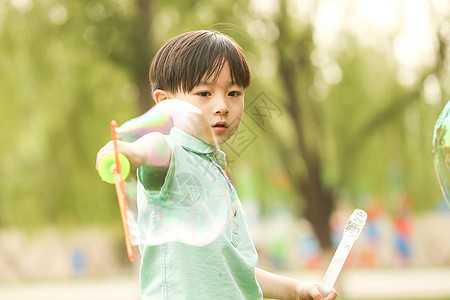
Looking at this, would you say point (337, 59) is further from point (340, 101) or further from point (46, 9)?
point (46, 9)

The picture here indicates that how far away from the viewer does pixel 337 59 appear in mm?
7914

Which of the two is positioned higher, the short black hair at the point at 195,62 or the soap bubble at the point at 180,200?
the short black hair at the point at 195,62

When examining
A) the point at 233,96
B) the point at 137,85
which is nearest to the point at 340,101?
the point at 137,85

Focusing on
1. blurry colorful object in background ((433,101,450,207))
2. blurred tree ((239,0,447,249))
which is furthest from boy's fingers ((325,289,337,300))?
blurred tree ((239,0,447,249))

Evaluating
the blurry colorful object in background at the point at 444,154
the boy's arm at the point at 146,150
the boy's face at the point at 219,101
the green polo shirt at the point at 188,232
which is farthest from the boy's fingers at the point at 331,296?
the blurry colorful object in background at the point at 444,154

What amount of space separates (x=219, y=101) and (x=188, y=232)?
0.32m

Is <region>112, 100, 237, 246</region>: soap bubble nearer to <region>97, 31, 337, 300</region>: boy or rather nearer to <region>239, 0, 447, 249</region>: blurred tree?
<region>97, 31, 337, 300</region>: boy

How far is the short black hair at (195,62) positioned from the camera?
1678 millimetres

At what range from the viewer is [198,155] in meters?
1.64

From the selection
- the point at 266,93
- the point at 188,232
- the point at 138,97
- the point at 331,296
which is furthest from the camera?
the point at 138,97

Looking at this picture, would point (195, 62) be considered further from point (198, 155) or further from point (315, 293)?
point (315, 293)

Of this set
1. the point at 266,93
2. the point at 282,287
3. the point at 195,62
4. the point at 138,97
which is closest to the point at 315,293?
the point at 282,287

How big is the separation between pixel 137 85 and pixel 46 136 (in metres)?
1.48

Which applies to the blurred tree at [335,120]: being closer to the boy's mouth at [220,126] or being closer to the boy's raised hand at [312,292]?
the boy's raised hand at [312,292]
